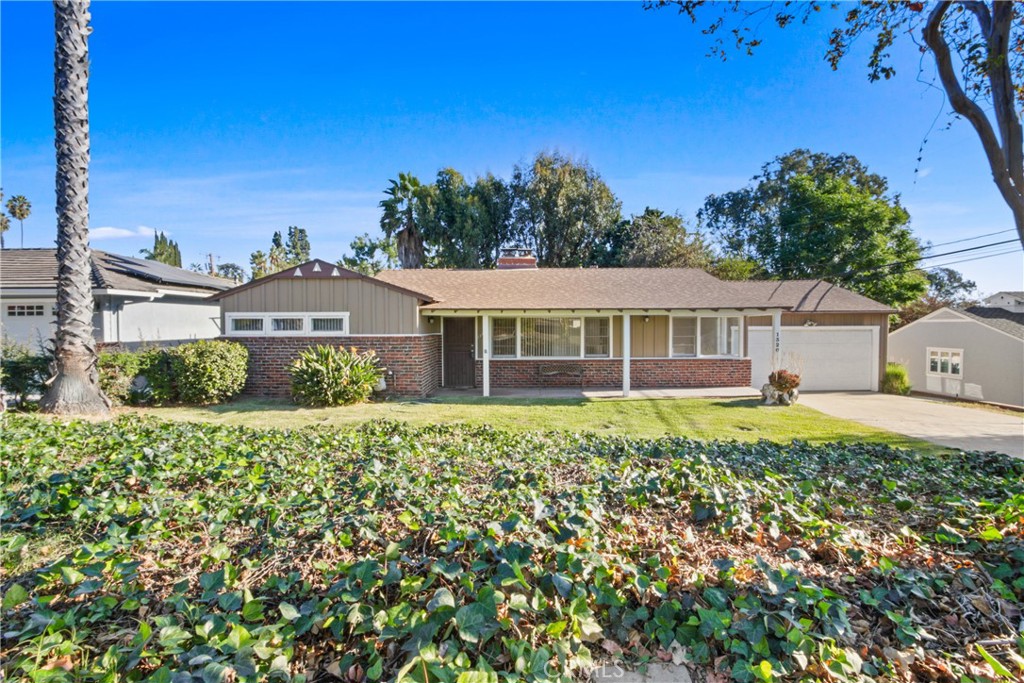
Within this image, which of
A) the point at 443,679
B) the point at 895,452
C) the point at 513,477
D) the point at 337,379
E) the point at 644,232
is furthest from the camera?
the point at 644,232

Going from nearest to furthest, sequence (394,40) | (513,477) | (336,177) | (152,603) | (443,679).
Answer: (443,679)
(152,603)
(513,477)
(394,40)
(336,177)

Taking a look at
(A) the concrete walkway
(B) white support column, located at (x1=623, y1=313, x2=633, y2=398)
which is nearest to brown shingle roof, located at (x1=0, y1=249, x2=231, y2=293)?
(A) the concrete walkway

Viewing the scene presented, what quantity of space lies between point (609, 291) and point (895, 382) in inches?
396

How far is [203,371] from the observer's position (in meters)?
11.5

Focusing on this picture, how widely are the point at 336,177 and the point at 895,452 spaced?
24.5 meters

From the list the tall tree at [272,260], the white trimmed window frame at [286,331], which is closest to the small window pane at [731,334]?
the white trimmed window frame at [286,331]

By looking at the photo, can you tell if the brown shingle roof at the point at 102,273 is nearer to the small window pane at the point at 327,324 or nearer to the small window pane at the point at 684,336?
the small window pane at the point at 327,324

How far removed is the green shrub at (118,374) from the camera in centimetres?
1082

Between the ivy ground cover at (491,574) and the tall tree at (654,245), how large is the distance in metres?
24.8

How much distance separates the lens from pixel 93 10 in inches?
358

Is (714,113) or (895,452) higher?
(714,113)

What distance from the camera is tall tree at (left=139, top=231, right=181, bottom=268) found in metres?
43.5

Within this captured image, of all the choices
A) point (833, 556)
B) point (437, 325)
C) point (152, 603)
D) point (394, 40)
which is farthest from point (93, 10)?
point (833, 556)

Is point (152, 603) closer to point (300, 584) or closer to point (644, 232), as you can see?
point (300, 584)
